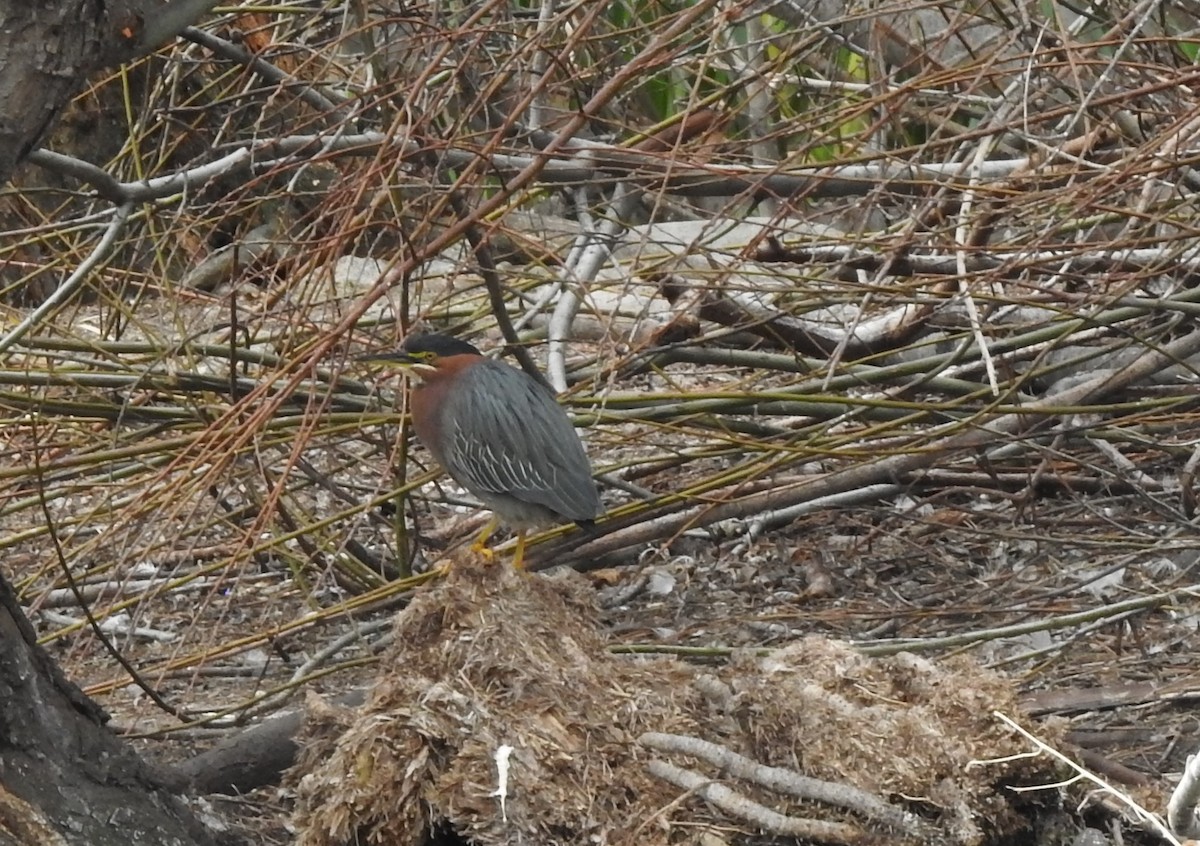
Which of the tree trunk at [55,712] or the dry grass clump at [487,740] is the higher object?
the tree trunk at [55,712]

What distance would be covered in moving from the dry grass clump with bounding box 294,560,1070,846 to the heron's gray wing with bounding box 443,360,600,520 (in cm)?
127

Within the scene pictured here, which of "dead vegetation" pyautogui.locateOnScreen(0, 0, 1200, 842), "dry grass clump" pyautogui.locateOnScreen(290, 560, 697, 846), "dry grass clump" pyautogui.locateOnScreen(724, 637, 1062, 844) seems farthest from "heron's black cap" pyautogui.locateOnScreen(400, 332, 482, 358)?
"dry grass clump" pyautogui.locateOnScreen(724, 637, 1062, 844)

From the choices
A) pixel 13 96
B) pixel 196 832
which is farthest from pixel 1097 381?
pixel 13 96

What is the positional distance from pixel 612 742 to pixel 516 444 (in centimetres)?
188

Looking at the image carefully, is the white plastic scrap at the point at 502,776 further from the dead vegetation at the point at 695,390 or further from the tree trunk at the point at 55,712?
the tree trunk at the point at 55,712

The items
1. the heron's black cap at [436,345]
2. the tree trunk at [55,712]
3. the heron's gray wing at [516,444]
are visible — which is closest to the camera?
the tree trunk at [55,712]

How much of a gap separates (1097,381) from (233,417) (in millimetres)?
3069

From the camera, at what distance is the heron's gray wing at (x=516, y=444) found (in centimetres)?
463

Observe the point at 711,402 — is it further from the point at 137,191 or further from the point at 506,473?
the point at 137,191

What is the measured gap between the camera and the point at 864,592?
16.6 feet

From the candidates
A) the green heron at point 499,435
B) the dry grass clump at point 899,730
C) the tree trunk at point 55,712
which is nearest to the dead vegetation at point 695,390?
the dry grass clump at point 899,730

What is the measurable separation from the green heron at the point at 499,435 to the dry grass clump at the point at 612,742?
1.31m

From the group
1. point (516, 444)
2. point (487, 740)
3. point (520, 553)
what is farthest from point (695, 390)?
point (487, 740)

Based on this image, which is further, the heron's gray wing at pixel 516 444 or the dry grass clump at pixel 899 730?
the heron's gray wing at pixel 516 444
